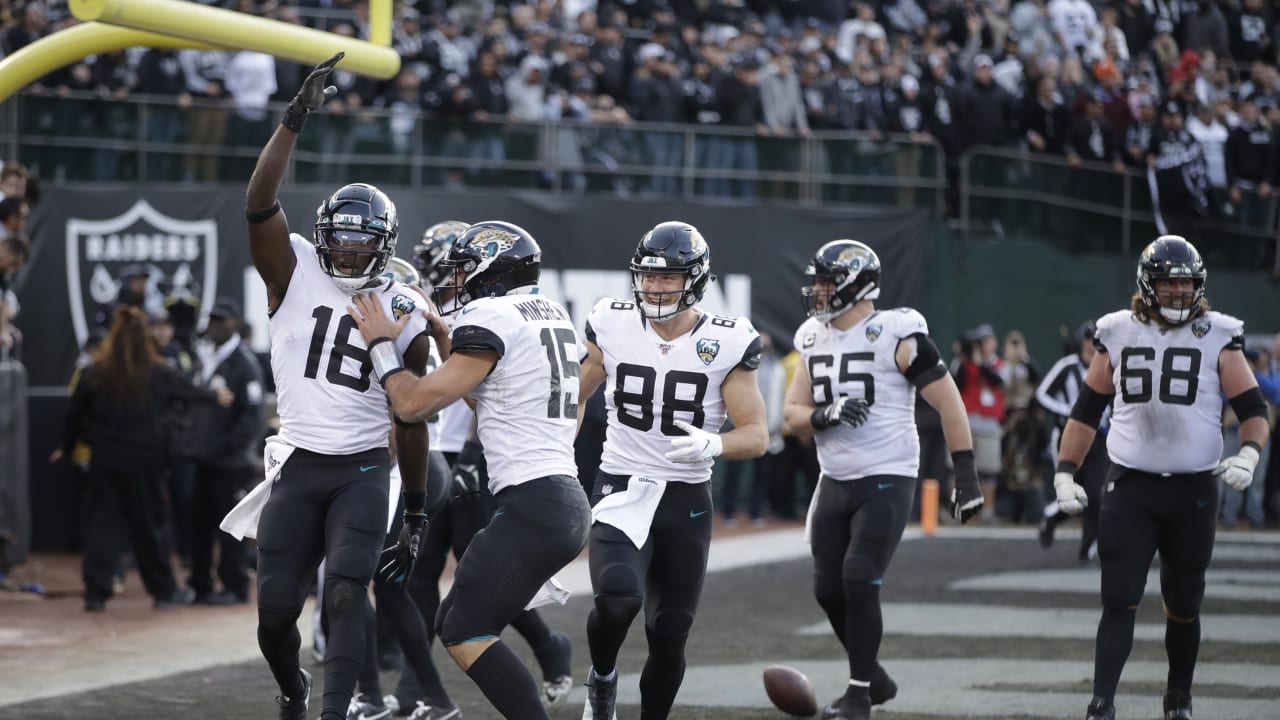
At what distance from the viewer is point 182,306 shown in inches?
502

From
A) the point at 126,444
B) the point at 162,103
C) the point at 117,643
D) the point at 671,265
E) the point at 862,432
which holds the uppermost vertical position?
the point at 162,103

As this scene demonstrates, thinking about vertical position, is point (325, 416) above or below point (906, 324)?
below

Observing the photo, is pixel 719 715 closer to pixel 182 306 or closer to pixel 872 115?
pixel 182 306

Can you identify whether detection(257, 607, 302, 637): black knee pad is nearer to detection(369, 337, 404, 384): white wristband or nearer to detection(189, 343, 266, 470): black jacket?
detection(369, 337, 404, 384): white wristband

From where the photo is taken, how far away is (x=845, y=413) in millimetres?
7680

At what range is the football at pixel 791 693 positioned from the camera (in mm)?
7582

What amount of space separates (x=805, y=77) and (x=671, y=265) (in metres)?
12.2

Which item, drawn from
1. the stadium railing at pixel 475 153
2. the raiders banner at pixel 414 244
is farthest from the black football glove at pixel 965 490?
the stadium railing at pixel 475 153

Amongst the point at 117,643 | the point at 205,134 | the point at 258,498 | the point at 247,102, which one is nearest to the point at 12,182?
the point at 205,134

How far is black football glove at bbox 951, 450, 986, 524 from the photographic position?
748 centimetres

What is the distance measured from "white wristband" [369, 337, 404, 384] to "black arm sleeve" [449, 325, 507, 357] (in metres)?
0.32

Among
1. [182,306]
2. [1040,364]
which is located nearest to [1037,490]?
[1040,364]

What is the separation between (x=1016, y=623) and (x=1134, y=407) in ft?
12.1

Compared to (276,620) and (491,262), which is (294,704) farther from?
(491,262)
